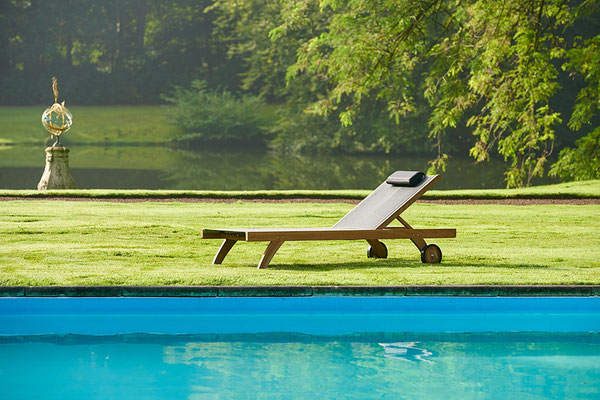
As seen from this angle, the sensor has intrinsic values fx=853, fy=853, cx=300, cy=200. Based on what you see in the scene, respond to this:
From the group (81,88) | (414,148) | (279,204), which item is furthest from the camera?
(81,88)

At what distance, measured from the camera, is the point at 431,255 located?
8062mm

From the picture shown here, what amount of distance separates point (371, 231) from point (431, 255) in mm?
875

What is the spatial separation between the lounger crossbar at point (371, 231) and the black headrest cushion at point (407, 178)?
49 mm

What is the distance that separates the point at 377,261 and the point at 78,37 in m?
48.3

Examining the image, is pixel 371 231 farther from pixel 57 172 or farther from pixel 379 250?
pixel 57 172

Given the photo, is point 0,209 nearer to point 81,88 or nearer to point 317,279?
point 317,279

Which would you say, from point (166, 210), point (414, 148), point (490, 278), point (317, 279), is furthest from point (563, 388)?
point (414, 148)

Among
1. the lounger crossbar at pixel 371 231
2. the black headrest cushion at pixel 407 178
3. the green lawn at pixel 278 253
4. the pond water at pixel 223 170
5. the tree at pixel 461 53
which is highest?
the tree at pixel 461 53

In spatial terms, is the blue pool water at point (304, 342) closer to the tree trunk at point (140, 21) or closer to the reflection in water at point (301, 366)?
the reflection in water at point (301, 366)

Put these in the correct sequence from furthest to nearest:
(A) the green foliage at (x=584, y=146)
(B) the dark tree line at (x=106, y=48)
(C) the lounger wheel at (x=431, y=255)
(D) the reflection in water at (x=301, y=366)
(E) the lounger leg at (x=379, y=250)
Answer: (B) the dark tree line at (x=106, y=48) < (A) the green foliage at (x=584, y=146) < (E) the lounger leg at (x=379, y=250) < (C) the lounger wheel at (x=431, y=255) < (D) the reflection in water at (x=301, y=366)

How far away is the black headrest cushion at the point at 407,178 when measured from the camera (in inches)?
317

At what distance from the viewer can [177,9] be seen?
Answer: 173 ft

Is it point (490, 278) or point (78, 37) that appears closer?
→ point (490, 278)

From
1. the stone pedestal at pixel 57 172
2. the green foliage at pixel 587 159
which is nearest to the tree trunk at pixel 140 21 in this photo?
the stone pedestal at pixel 57 172
